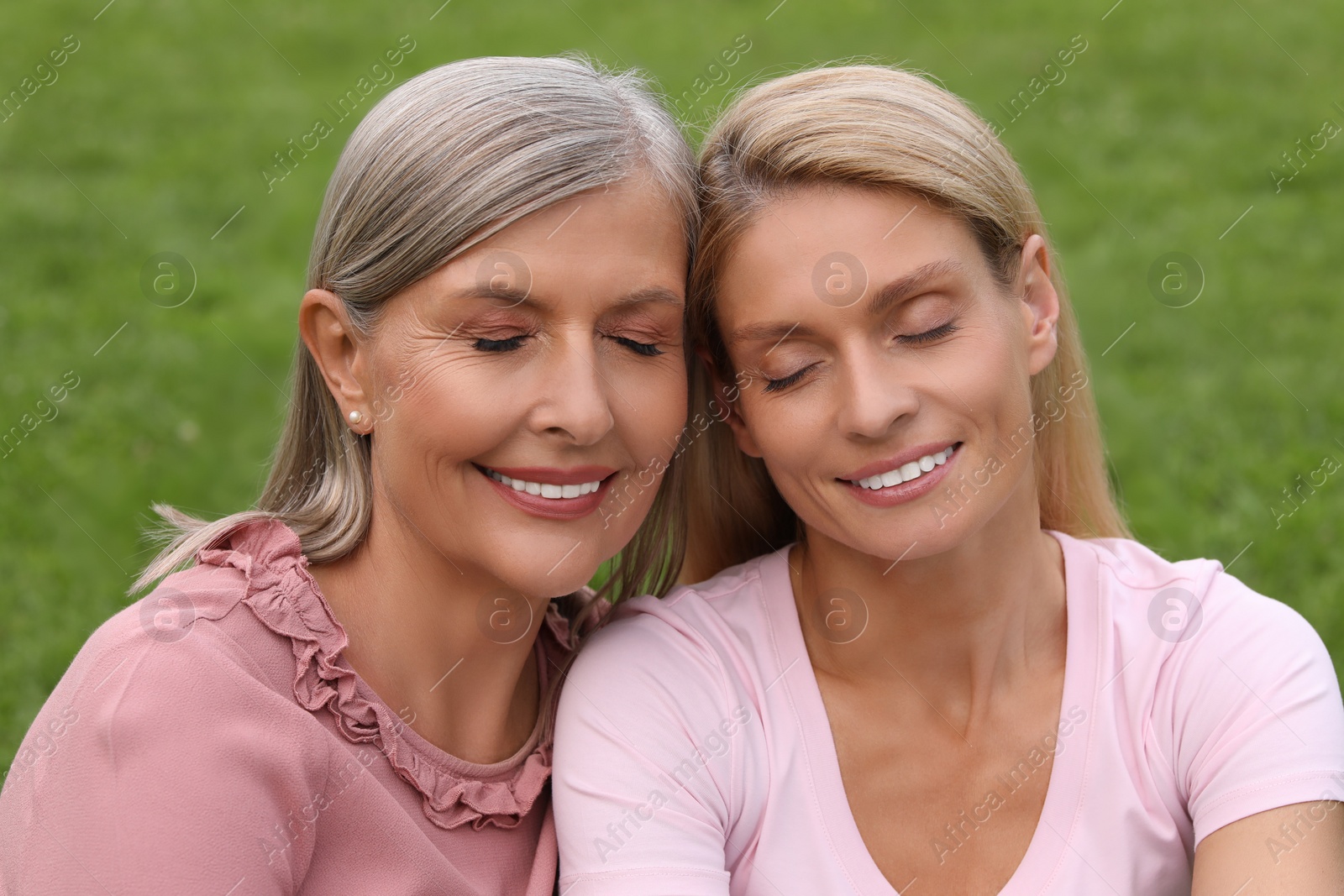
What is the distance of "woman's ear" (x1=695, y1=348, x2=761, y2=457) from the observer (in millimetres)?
3207

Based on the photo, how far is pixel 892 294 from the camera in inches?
112

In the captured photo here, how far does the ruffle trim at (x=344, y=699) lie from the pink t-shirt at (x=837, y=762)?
158 mm

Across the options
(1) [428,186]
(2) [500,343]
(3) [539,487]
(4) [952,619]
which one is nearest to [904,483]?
(4) [952,619]

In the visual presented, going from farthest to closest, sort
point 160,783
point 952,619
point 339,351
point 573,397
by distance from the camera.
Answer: point 952,619, point 339,351, point 573,397, point 160,783

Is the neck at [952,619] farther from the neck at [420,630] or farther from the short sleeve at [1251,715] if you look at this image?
the neck at [420,630]

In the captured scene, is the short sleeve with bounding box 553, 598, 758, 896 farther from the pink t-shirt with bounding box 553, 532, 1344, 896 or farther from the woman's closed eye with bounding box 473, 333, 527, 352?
the woman's closed eye with bounding box 473, 333, 527, 352

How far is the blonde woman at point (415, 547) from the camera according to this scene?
244 cm

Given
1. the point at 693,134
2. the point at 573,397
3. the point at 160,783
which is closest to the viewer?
the point at 160,783

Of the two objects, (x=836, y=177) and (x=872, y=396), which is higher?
→ (x=836, y=177)

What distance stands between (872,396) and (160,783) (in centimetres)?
155

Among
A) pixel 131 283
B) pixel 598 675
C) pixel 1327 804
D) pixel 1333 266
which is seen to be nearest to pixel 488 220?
pixel 598 675

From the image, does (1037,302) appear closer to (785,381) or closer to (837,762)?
(785,381)

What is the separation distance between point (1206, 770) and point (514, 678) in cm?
152

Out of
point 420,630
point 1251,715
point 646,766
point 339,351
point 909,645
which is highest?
point 339,351
